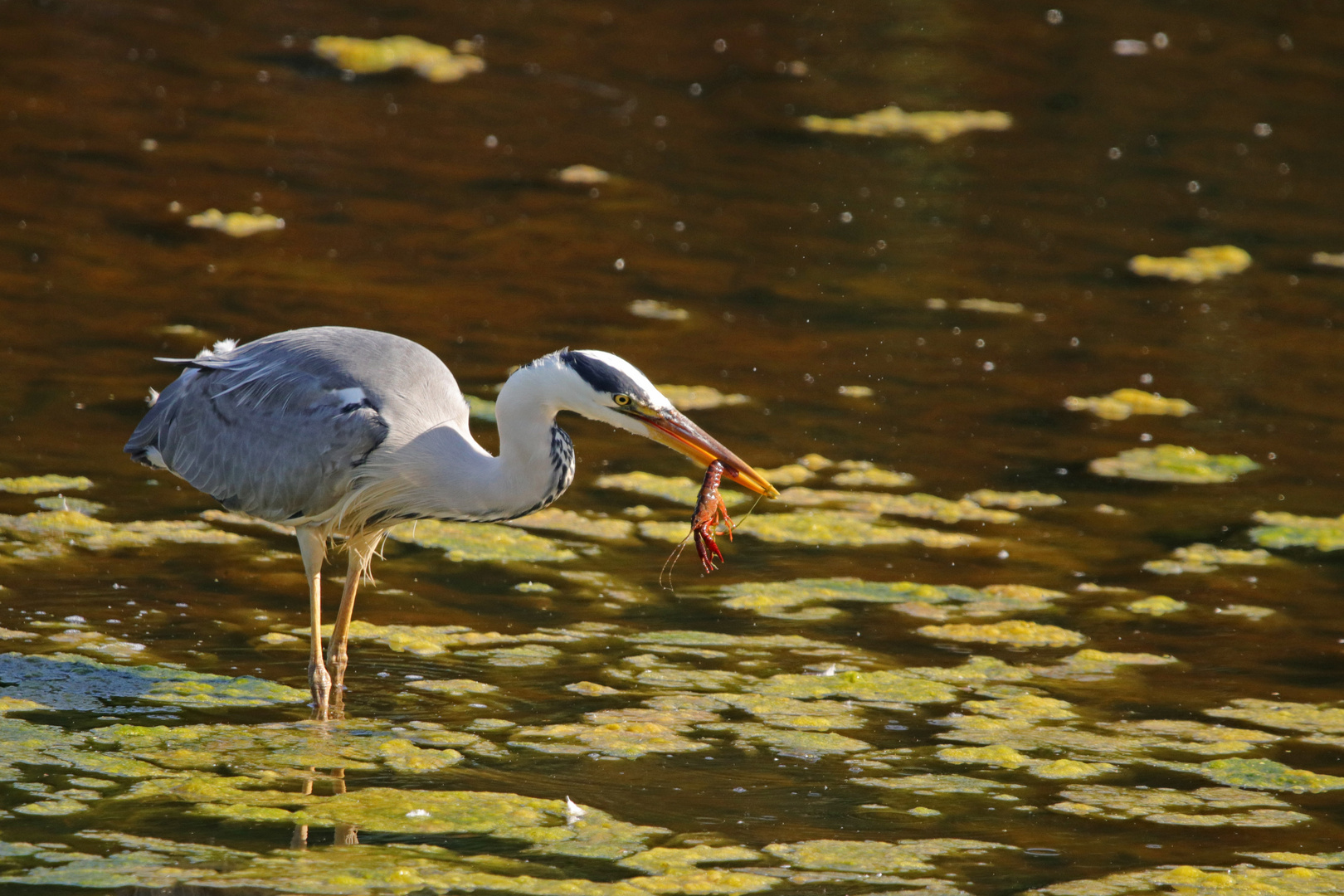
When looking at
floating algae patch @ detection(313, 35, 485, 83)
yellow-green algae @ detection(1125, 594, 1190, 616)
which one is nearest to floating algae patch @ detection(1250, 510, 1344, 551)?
yellow-green algae @ detection(1125, 594, 1190, 616)

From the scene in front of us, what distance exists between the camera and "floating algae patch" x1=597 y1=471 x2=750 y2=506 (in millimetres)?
7785

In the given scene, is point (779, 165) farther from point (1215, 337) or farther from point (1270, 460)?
point (1270, 460)

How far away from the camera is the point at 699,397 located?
8.81 metres

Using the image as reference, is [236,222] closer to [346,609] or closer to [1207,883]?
[346,609]

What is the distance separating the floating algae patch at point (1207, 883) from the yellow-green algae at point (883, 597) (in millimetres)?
2196

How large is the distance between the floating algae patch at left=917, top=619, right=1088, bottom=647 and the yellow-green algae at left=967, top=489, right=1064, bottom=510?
1288mm

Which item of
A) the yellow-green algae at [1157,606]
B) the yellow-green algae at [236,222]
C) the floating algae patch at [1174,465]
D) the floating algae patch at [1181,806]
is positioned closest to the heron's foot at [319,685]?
the floating algae patch at [1181,806]

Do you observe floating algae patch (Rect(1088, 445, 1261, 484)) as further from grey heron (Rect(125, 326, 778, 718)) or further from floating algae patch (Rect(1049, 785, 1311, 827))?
grey heron (Rect(125, 326, 778, 718))

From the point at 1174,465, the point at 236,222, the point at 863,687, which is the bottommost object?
the point at 863,687

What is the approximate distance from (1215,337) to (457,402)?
612 cm

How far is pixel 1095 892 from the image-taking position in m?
4.53

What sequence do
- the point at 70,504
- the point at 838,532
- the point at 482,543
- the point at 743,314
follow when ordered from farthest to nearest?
the point at 743,314, the point at 838,532, the point at 482,543, the point at 70,504

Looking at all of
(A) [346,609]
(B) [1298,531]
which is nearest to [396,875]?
(A) [346,609]

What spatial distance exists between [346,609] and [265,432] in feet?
2.20
